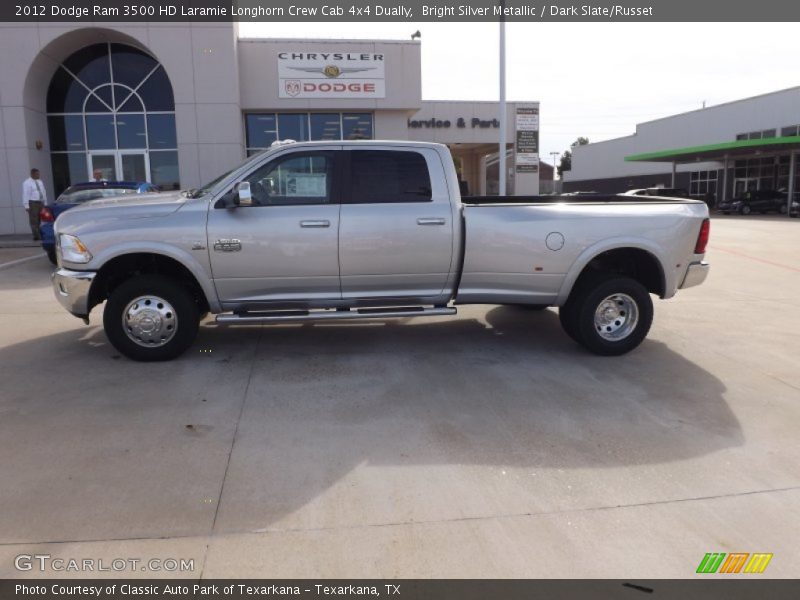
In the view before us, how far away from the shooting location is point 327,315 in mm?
5836

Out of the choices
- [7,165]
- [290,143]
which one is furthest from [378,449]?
[7,165]

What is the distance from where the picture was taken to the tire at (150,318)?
5.76 meters

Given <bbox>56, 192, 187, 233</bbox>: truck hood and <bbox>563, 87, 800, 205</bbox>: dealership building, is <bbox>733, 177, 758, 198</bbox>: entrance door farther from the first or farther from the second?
<bbox>56, 192, 187, 233</bbox>: truck hood

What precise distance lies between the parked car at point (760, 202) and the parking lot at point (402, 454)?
107ft

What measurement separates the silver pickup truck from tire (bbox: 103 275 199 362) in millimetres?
10

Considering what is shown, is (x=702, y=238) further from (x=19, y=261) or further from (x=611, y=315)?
(x=19, y=261)

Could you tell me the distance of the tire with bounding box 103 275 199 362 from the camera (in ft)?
18.9

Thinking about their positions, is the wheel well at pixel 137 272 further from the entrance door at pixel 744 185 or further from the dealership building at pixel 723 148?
the entrance door at pixel 744 185

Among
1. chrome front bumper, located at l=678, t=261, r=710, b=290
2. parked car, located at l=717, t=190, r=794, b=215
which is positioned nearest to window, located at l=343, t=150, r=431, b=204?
chrome front bumper, located at l=678, t=261, r=710, b=290

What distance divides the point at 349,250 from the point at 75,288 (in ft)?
8.36

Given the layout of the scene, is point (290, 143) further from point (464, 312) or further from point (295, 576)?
point (295, 576)

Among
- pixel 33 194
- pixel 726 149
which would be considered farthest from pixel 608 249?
pixel 726 149

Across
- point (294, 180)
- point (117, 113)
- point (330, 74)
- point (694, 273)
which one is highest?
point (330, 74)

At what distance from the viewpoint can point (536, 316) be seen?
8109mm
